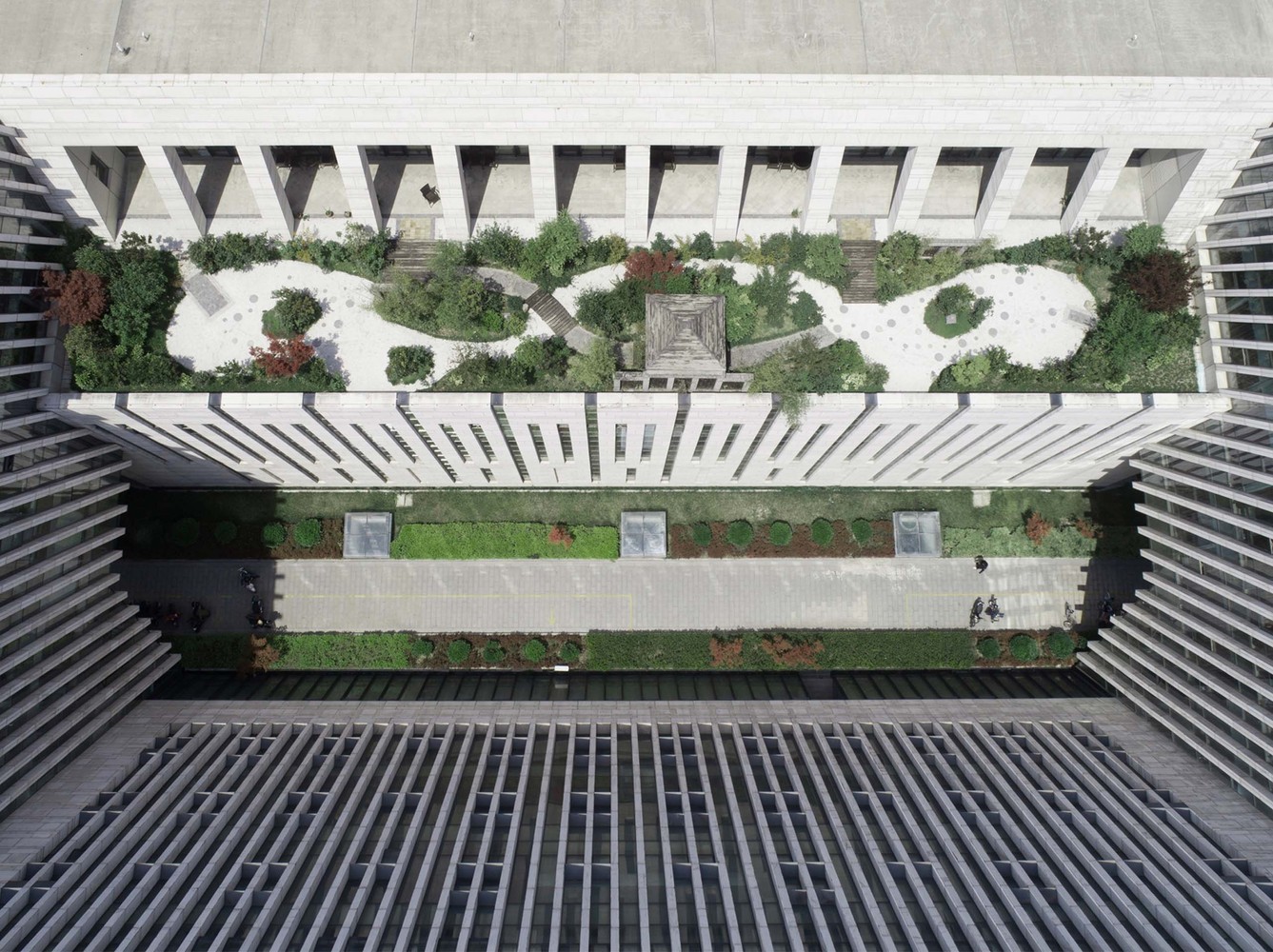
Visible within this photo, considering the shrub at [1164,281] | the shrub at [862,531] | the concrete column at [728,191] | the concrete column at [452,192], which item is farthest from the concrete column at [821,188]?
the shrub at [862,531]

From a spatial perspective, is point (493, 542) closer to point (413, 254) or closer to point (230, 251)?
point (413, 254)

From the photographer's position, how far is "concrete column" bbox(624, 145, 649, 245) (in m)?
40.8

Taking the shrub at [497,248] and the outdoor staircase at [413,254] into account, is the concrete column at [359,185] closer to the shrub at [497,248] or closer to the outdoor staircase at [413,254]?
the outdoor staircase at [413,254]

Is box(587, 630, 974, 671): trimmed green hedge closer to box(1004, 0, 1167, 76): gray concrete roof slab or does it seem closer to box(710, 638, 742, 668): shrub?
box(710, 638, 742, 668): shrub

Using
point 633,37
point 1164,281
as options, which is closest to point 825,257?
point 633,37

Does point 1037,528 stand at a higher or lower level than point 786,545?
higher

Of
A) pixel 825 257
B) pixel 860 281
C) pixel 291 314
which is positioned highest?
pixel 825 257

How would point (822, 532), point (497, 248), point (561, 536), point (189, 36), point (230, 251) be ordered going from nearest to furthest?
point (189, 36)
point (497, 248)
point (230, 251)
point (561, 536)
point (822, 532)

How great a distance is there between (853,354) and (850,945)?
31.6 metres

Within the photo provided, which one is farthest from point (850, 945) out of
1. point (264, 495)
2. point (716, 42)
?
point (264, 495)

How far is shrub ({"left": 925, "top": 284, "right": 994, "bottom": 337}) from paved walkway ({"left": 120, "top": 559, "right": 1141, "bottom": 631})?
74.8 feet

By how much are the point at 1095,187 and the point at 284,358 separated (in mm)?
50155

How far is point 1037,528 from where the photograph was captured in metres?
59.1

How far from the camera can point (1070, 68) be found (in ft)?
126
